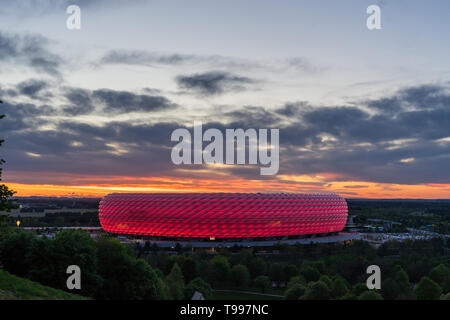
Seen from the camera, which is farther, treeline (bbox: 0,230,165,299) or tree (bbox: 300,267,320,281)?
tree (bbox: 300,267,320,281)

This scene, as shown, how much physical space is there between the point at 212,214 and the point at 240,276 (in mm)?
32642

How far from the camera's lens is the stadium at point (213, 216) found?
2741 inches

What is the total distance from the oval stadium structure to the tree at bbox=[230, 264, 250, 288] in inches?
1267

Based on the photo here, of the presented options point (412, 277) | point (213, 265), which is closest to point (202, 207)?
point (213, 265)

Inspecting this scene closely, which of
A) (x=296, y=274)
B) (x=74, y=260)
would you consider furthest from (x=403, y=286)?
(x=74, y=260)

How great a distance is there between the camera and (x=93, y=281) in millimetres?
21672

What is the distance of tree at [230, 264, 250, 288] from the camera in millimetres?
36734

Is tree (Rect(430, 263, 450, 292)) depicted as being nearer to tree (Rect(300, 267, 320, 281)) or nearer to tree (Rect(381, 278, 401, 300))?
tree (Rect(381, 278, 401, 300))

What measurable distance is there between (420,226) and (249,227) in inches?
2819

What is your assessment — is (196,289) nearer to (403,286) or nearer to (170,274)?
(170,274)

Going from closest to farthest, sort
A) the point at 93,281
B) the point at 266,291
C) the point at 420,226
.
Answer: the point at 93,281, the point at 266,291, the point at 420,226

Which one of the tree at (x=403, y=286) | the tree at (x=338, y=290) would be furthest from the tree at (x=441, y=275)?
the tree at (x=338, y=290)

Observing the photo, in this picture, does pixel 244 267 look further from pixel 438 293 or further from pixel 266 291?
pixel 438 293

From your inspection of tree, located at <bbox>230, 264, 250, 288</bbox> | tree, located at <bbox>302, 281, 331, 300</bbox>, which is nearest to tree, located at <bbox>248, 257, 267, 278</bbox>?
tree, located at <bbox>230, 264, 250, 288</bbox>
